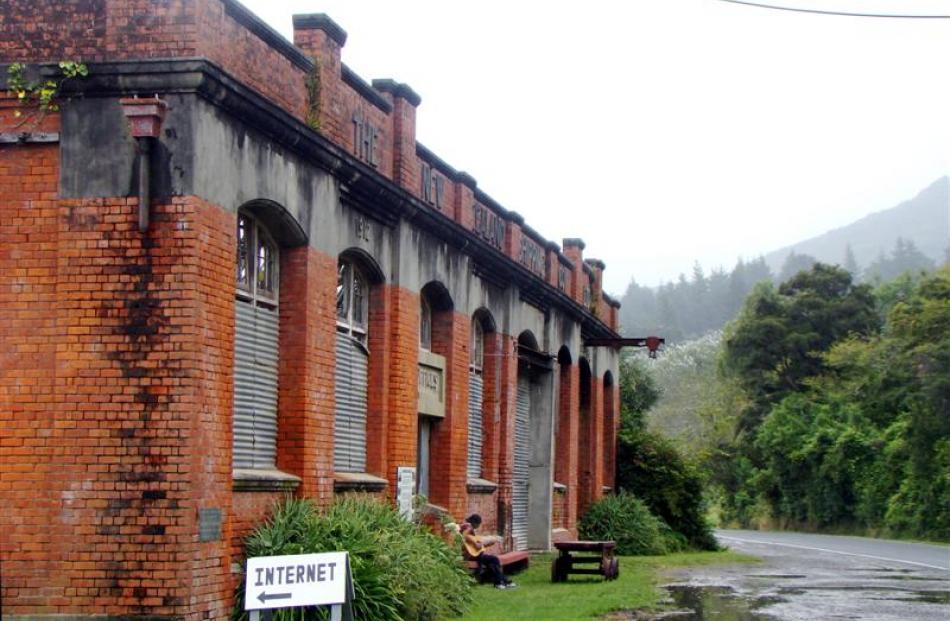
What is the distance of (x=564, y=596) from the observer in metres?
19.2

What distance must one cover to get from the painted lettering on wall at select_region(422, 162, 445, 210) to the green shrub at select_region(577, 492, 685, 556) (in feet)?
43.5

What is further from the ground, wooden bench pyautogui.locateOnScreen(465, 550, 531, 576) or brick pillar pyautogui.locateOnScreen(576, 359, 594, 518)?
brick pillar pyautogui.locateOnScreen(576, 359, 594, 518)

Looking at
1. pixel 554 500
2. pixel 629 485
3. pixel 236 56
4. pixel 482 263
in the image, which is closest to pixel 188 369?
pixel 236 56

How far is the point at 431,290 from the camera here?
2094 cm

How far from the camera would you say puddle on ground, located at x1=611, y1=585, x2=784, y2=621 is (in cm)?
1683

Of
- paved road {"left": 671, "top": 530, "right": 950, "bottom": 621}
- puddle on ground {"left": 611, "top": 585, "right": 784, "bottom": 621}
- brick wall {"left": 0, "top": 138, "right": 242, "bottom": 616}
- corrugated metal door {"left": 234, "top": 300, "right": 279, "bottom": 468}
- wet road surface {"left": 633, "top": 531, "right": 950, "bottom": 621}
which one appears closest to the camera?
brick wall {"left": 0, "top": 138, "right": 242, "bottom": 616}

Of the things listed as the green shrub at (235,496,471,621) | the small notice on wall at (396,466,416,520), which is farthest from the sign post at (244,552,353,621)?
the small notice on wall at (396,466,416,520)

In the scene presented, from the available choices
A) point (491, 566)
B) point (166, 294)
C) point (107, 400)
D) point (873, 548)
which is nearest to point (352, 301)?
point (491, 566)

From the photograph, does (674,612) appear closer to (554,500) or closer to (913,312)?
(554,500)

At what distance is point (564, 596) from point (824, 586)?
517 cm

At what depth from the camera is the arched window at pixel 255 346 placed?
1451 centimetres

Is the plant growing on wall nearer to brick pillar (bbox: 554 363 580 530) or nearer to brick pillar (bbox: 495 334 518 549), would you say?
brick pillar (bbox: 495 334 518 549)

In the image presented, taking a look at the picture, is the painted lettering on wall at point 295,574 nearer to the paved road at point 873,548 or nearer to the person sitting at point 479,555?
the person sitting at point 479,555

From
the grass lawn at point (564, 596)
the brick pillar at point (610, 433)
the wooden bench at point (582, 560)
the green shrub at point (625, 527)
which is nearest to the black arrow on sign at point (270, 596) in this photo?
the grass lawn at point (564, 596)
